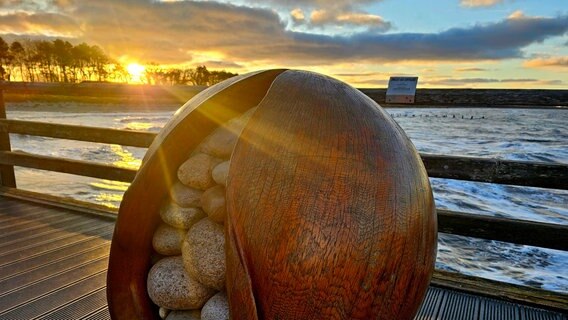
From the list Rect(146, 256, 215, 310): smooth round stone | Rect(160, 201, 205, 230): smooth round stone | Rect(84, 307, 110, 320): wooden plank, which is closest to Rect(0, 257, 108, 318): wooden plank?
Rect(84, 307, 110, 320): wooden plank

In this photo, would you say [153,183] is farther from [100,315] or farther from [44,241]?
[44,241]

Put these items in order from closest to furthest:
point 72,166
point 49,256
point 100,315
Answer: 1. point 100,315
2. point 49,256
3. point 72,166

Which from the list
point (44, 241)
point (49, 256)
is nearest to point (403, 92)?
point (49, 256)

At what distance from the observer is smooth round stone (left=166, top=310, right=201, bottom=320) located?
163cm

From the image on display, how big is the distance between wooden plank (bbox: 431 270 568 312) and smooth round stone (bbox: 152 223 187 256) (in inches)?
68.3

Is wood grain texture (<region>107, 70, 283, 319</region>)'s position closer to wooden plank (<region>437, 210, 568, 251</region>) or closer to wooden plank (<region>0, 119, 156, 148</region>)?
wooden plank (<region>437, 210, 568, 251</region>)

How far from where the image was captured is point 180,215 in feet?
5.26

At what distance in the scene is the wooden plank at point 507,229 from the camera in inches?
97.3

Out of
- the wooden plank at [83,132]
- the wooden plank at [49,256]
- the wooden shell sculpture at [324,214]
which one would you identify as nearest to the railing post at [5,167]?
the wooden plank at [83,132]

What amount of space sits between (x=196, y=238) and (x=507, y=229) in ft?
6.65

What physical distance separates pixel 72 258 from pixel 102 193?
434 cm

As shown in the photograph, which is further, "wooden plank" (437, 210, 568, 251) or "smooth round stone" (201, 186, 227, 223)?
"wooden plank" (437, 210, 568, 251)

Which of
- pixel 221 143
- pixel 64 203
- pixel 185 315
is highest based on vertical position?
pixel 221 143

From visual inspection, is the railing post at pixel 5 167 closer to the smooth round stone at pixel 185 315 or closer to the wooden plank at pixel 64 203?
the wooden plank at pixel 64 203
